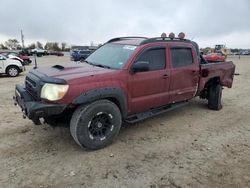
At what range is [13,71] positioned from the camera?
1367cm

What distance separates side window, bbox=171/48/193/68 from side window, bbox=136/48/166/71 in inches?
12.3

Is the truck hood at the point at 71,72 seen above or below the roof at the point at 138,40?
below

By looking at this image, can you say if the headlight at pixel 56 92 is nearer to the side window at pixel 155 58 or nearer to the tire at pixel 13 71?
the side window at pixel 155 58

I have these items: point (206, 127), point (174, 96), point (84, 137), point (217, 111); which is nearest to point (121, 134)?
point (84, 137)

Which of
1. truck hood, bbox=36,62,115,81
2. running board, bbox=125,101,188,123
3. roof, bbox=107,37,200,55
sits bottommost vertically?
running board, bbox=125,101,188,123

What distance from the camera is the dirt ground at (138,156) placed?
10.9 ft

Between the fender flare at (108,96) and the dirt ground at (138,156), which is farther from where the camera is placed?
the fender flare at (108,96)

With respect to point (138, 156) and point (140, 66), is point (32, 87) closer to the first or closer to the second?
point (140, 66)

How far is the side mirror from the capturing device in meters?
4.30

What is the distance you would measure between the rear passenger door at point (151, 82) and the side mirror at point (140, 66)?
10 cm

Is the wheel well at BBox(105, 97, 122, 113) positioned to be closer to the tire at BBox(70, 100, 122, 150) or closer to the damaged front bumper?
the tire at BBox(70, 100, 122, 150)

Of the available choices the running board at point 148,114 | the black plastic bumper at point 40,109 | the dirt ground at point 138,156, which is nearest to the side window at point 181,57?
the running board at point 148,114

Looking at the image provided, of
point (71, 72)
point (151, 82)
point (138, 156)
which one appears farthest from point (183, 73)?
point (71, 72)

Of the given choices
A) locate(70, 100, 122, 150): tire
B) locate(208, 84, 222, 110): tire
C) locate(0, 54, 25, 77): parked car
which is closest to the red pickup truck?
locate(70, 100, 122, 150): tire
